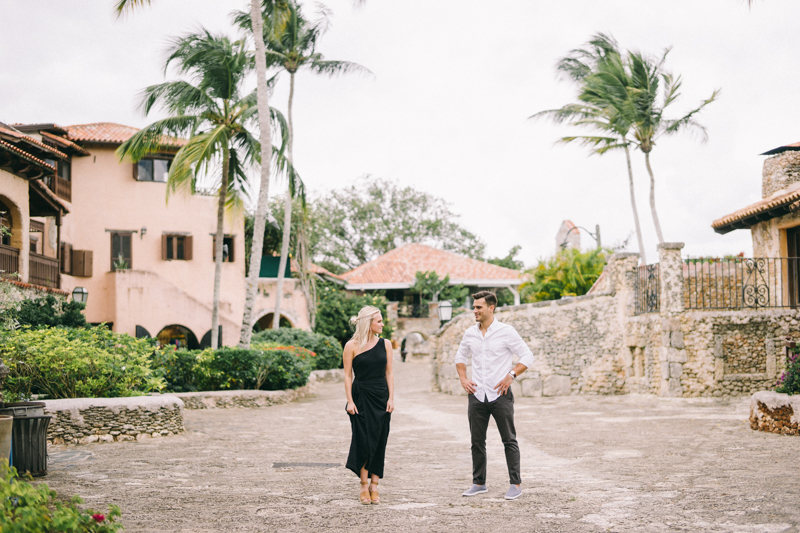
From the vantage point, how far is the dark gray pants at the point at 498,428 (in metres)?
6.05

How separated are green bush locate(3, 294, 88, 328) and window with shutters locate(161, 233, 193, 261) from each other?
12644 millimetres

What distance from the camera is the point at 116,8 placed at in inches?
573

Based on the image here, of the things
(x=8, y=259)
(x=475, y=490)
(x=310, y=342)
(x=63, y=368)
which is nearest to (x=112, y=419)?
(x=63, y=368)

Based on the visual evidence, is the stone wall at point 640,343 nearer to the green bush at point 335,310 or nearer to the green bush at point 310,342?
the green bush at point 310,342

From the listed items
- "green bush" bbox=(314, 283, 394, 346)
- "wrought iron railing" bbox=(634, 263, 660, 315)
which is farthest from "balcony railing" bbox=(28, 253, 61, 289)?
"wrought iron railing" bbox=(634, 263, 660, 315)

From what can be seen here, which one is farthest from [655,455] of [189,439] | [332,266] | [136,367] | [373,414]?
[332,266]

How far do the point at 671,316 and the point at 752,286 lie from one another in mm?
2036

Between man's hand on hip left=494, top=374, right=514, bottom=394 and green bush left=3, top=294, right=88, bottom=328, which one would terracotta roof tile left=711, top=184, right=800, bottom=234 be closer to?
man's hand on hip left=494, top=374, right=514, bottom=394

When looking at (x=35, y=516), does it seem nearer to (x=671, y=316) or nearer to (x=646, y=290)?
(x=671, y=316)

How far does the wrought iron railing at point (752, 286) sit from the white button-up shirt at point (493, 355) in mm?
10603

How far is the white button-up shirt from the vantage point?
20.0 ft

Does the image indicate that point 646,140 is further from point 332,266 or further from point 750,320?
point 332,266

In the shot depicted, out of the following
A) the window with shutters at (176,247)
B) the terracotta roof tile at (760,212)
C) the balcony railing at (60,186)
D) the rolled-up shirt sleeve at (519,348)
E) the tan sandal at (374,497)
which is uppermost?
the balcony railing at (60,186)

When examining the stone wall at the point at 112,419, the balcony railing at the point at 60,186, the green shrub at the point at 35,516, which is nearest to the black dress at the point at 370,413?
the green shrub at the point at 35,516
